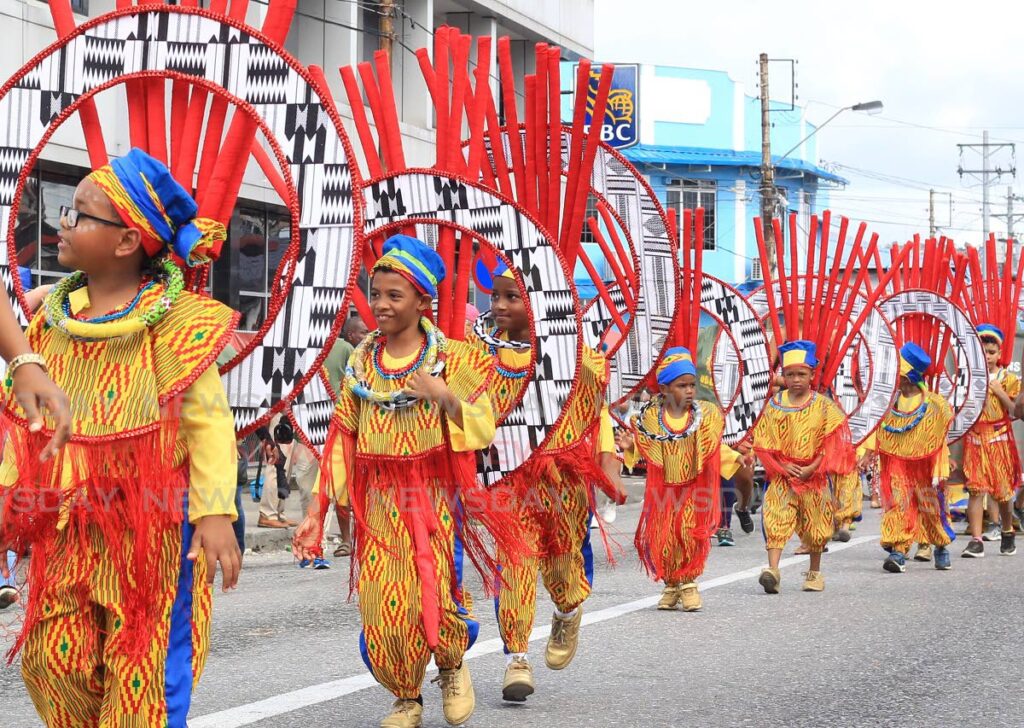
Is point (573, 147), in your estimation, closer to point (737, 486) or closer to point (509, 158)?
point (509, 158)

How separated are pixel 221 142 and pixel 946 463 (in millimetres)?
8388

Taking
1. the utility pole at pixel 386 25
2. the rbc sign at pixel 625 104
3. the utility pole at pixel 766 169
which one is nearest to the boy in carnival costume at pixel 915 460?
the utility pole at pixel 386 25

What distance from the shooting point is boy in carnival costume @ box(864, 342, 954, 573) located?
1162cm

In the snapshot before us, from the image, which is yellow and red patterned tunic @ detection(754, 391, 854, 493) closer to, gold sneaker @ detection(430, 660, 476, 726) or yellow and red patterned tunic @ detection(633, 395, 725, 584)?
yellow and red patterned tunic @ detection(633, 395, 725, 584)

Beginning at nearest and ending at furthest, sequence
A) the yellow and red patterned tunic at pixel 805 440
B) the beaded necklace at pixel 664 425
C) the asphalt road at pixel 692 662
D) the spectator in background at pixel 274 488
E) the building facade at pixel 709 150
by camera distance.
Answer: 1. the asphalt road at pixel 692 662
2. the beaded necklace at pixel 664 425
3. the yellow and red patterned tunic at pixel 805 440
4. the spectator in background at pixel 274 488
5. the building facade at pixel 709 150

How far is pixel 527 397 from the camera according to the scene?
6379mm

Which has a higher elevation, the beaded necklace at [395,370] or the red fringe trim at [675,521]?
the beaded necklace at [395,370]

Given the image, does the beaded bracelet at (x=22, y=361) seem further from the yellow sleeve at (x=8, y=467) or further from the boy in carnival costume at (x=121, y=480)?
the yellow sleeve at (x=8, y=467)

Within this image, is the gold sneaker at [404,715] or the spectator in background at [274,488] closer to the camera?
the gold sneaker at [404,715]

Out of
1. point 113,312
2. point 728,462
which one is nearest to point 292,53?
point 728,462

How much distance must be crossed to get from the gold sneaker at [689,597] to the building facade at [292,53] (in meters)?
4.18

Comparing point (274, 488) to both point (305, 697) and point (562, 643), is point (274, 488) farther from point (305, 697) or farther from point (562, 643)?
point (305, 697)

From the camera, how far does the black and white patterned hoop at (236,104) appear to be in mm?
4488

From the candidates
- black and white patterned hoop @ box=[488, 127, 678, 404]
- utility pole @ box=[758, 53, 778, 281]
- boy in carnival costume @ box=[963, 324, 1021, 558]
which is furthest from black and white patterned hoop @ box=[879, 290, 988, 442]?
utility pole @ box=[758, 53, 778, 281]
